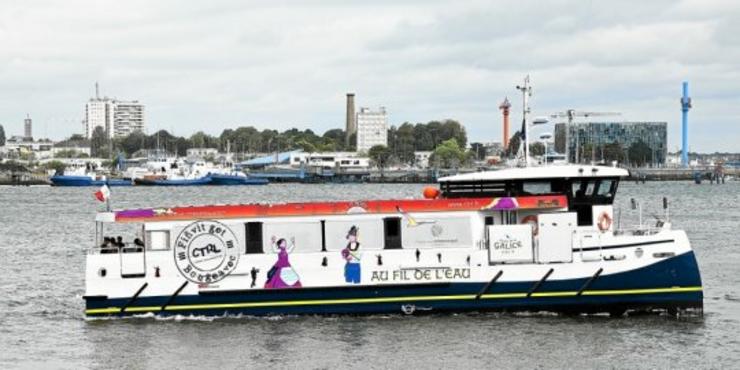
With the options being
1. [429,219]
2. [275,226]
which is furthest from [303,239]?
[429,219]

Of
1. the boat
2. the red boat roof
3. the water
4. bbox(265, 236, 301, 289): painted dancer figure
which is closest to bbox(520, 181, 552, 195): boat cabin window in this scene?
the red boat roof

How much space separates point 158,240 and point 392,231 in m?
5.95

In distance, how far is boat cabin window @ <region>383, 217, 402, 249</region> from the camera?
109 ft

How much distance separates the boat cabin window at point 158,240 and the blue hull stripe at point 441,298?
1318 millimetres

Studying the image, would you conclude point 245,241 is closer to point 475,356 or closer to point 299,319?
point 299,319

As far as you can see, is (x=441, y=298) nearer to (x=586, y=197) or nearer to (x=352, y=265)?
(x=352, y=265)

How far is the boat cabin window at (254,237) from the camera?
3338 cm

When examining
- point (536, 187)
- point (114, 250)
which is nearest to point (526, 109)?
point (536, 187)

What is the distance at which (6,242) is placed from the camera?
66.4 m

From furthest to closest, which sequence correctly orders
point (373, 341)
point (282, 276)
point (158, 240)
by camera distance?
point (158, 240) < point (282, 276) < point (373, 341)

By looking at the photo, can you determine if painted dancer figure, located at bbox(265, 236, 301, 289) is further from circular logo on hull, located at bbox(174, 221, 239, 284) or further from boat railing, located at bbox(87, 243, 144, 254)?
boat railing, located at bbox(87, 243, 144, 254)

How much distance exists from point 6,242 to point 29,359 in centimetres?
3726

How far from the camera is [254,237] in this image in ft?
110

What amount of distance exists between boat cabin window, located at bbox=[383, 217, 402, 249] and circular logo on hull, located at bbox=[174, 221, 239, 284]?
3.80 meters
